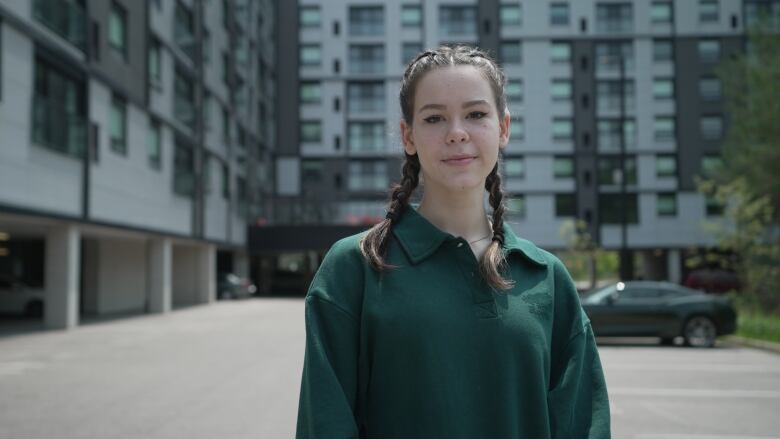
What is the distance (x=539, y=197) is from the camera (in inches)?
1873

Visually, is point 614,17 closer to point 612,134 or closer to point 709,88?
point 709,88

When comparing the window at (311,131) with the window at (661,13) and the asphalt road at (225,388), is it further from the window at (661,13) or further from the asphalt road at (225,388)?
the asphalt road at (225,388)

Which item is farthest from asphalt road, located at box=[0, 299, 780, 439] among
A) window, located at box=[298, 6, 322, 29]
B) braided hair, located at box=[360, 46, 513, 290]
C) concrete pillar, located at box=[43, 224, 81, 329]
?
window, located at box=[298, 6, 322, 29]

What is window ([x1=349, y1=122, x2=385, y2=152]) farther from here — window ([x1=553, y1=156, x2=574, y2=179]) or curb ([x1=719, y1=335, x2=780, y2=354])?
curb ([x1=719, y1=335, x2=780, y2=354])

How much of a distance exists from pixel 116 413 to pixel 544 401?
668 centimetres

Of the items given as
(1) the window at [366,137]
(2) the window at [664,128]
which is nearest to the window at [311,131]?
(1) the window at [366,137]

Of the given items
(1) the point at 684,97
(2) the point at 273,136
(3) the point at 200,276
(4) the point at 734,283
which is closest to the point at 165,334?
(3) the point at 200,276

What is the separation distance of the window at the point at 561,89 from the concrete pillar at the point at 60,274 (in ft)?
123

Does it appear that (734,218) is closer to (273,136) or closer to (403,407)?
(403,407)

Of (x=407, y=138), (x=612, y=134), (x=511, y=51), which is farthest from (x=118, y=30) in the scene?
(x=612, y=134)

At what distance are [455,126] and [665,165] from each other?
49180 millimetres

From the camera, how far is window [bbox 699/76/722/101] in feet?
154

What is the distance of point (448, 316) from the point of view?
180 cm

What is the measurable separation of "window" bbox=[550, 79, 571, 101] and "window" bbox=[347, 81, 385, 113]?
12.5 m
